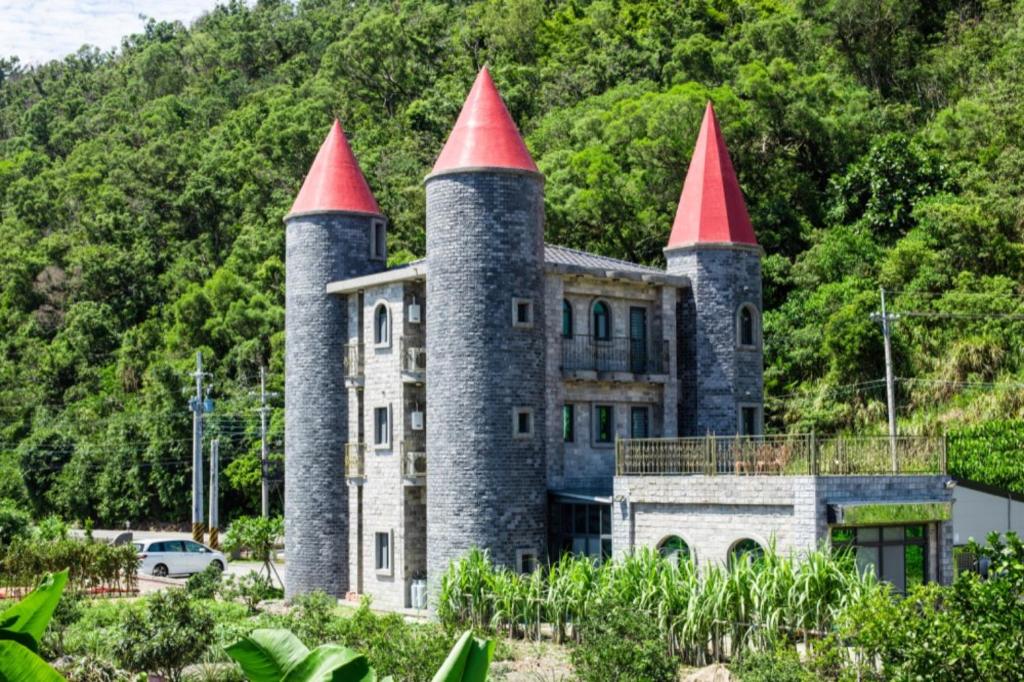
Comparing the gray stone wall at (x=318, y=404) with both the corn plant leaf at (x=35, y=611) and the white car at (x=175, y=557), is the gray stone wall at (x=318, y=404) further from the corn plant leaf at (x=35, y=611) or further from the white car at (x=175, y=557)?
the corn plant leaf at (x=35, y=611)

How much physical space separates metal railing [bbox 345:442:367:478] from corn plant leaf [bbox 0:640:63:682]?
27412 mm

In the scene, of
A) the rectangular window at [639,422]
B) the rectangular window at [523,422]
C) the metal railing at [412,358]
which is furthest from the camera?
the rectangular window at [639,422]

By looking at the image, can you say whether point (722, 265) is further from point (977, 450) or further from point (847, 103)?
point (847, 103)

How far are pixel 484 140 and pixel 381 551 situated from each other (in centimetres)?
994

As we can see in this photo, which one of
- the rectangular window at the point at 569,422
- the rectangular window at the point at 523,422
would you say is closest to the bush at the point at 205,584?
the rectangular window at the point at 523,422

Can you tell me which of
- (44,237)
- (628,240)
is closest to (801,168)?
(628,240)

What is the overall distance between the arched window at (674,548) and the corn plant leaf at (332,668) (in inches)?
843

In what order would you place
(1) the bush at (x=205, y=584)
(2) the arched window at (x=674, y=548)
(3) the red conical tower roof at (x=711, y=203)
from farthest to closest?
1. (3) the red conical tower roof at (x=711, y=203)
2. (1) the bush at (x=205, y=584)
3. (2) the arched window at (x=674, y=548)

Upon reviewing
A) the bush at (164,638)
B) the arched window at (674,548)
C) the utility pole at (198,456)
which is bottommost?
the bush at (164,638)

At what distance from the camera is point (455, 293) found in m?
27.7

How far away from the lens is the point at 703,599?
20.4 m

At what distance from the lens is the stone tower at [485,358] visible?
27328 mm

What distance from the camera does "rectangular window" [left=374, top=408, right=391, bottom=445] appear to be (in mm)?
30281

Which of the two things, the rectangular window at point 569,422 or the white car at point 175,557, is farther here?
the white car at point 175,557
